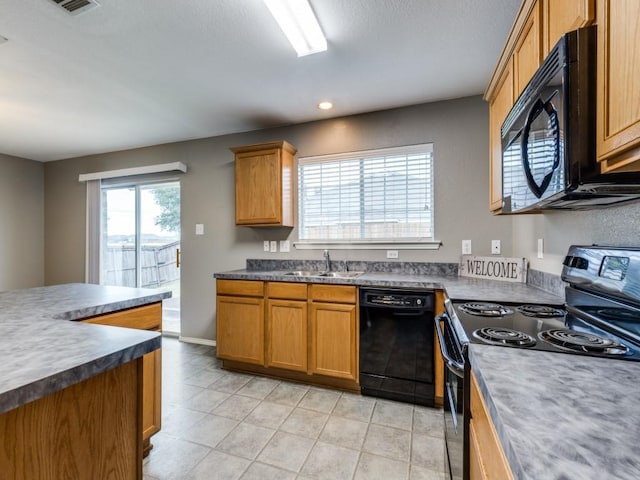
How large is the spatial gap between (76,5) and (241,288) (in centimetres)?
210

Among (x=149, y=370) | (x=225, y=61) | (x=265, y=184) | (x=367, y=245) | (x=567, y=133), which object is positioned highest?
(x=225, y=61)

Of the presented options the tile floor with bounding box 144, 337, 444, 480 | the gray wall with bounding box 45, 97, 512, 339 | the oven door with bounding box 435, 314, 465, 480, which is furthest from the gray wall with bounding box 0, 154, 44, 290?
the oven door with bounding box 435, 314, 465, 480

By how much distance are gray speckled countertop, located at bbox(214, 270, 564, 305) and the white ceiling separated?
155cm

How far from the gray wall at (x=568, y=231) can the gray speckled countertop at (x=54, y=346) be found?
177 centimetres

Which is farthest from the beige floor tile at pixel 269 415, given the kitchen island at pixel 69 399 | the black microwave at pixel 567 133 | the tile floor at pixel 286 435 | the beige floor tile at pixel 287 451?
the black microwave at pixel 567 133

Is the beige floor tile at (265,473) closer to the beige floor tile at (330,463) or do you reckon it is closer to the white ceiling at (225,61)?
the beige floor tile at (330,463)

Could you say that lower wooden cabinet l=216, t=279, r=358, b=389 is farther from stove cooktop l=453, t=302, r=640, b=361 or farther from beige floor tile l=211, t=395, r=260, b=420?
stove cooktop l=453, t=302, r=640, b=361

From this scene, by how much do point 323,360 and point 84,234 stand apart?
401cm

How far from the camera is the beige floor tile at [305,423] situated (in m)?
1.88

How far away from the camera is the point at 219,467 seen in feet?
5.21

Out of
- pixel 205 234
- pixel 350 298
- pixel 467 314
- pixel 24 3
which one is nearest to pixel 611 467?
pixel 467 314

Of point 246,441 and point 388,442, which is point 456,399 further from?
point 246,441

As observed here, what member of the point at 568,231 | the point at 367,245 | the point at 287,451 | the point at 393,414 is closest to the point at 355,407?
the point at 393,414

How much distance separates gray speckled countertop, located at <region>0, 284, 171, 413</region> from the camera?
66 cm
